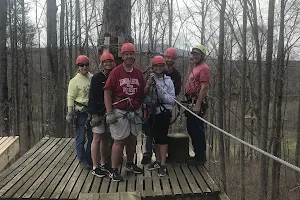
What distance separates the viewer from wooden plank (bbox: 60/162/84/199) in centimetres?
393

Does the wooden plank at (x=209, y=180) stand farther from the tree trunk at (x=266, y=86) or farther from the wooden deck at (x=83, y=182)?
the tree trunk at (x=266, y=86)

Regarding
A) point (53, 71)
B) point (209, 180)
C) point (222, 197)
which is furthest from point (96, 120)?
point (53, 71)

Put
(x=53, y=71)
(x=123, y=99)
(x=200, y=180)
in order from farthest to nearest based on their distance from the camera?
1. (x=53, y=71)
2. (x=200, y=180)
3. (x=123, y=99)

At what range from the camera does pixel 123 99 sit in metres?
4.28

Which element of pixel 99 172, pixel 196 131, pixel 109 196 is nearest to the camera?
pixel 109 196

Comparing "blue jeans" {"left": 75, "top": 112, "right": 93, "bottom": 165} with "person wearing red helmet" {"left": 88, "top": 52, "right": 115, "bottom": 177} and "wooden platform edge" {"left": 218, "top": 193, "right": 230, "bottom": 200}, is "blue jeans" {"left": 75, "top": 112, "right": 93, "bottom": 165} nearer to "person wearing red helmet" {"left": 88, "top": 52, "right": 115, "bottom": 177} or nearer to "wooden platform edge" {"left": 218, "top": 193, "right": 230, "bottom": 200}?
"person wearing red helmet" {"left": 88, "top": 52, "right": 115, "bottom": 177}

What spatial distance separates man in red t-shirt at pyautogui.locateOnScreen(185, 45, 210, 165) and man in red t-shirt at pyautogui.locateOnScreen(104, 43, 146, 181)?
808 millimetres

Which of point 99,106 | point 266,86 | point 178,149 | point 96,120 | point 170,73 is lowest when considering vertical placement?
point 178,149

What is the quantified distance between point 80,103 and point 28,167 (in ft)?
4.13

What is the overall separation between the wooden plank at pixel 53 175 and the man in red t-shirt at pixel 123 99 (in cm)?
84

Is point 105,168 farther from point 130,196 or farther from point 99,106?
point 130,196

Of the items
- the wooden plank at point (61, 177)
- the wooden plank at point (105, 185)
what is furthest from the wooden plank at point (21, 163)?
the wooden plank at point (105, 185)

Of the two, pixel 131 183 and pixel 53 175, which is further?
pixel 53 175

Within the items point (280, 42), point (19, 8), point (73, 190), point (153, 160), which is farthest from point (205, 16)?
point (73, 190)
